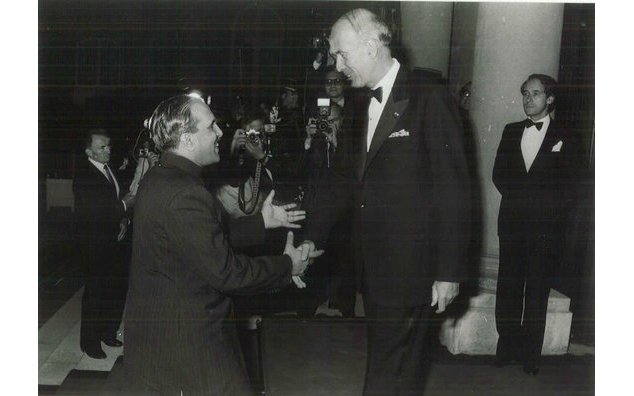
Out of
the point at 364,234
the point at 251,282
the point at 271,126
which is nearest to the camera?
the point at 251,282

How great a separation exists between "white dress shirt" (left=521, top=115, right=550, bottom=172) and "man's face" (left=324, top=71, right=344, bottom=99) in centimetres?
250

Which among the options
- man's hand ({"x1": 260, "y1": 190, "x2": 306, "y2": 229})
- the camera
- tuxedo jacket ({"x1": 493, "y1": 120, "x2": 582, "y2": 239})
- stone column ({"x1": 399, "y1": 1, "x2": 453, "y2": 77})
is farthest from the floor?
stone column ({"x1": 399, "y1": 1, "x2": 453, "y2": 77})

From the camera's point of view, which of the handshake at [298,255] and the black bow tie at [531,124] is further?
the black bow tie at [531,124]

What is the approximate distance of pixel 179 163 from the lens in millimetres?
2451

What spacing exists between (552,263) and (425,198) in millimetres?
1798

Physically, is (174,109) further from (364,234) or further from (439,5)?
(439,5)

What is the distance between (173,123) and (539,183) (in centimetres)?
270

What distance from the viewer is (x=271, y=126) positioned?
637 centimetres

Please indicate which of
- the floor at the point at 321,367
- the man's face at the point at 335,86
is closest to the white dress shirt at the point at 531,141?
the floor at the point at 321,367

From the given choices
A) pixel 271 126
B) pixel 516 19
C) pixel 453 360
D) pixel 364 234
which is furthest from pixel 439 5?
pixel 364 234

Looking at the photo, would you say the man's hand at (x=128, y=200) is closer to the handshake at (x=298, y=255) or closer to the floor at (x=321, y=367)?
the floor at (x=321, y=367)

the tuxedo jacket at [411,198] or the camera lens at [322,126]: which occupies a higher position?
the camera lens at [322,126]

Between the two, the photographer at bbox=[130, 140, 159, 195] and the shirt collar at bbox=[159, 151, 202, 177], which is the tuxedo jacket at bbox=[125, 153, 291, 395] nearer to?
the shirt collar at bbox=[159, 151, 202, 177]

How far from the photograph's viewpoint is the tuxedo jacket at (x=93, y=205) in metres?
4.23
